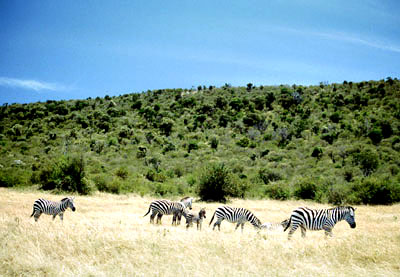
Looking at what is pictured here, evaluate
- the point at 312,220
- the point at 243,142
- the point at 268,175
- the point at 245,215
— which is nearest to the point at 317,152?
the point at 268,175

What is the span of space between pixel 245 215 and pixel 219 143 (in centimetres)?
3755

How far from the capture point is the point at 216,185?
98.4 feet

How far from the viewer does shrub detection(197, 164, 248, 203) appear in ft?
98.7

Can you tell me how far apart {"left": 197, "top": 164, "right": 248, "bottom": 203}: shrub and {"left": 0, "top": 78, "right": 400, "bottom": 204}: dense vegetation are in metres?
0.11

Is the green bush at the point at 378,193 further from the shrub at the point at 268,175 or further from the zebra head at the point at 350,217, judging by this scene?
the zebra head at the point at 350,217

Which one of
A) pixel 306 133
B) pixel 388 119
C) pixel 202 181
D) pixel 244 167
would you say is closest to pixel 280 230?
pixel 202 181

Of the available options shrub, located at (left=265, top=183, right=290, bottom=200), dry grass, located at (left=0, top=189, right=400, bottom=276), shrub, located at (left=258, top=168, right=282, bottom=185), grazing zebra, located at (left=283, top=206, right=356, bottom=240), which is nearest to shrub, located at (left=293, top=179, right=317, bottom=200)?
shrub, located at (left=265, top=183, right=290, bottom=200)

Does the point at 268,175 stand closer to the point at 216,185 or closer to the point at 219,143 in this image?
the point at 216,185

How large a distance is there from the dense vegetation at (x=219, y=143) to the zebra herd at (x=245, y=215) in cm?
1434

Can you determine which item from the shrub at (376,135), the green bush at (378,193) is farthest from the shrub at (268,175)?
the shrub at (376,135)

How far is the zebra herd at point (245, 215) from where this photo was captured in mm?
13180

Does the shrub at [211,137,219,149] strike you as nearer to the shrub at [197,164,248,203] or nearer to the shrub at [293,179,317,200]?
the shrub at [197,164,248,203]

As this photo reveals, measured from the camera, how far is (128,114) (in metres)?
66.5

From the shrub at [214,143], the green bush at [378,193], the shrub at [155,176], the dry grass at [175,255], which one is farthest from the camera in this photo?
the shrub at [214,143]
